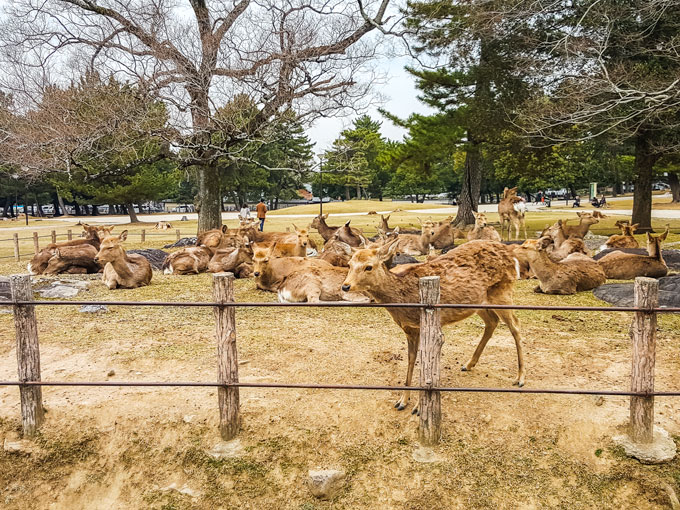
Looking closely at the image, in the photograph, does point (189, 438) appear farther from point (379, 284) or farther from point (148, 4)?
point (148, 4)

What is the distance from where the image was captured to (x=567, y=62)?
14555mm

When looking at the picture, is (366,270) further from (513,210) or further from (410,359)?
(513,210)

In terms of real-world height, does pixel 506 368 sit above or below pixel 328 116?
below

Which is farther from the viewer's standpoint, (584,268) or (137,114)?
(137,114)

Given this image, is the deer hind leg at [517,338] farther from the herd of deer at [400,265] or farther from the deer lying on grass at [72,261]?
the deer lying on grass at [72,261]

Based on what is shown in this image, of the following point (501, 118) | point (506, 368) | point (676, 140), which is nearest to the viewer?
point (506, 368)

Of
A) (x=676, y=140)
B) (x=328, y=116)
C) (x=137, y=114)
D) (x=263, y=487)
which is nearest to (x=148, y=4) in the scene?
(x=137, y=114)

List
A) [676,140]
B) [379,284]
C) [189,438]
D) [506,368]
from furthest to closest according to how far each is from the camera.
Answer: [676,140], [506,368], [379,284], [189,438]

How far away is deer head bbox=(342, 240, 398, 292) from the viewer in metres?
4.93

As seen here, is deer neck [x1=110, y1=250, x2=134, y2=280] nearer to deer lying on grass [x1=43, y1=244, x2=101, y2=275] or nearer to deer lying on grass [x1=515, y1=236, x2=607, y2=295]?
deer lying on grass [x1=43, y1=244, x2=101, y2=275]

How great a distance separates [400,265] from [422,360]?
1791 mm

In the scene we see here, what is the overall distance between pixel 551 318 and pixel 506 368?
7.94 ft

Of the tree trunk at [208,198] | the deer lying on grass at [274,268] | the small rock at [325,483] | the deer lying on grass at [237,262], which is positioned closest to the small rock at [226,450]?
the small rock at [325,483]

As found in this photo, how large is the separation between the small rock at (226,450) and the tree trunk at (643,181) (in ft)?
58.2
